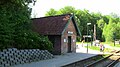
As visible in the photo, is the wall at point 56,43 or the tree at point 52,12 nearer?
the wall at point 56,43

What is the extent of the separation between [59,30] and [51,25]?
6.61 feet

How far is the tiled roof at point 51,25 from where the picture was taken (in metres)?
28.5

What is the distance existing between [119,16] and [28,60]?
137994mm

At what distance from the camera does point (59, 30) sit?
28266 mm

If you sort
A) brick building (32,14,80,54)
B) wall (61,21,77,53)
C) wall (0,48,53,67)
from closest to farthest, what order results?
wall (0,48,53,67) < brick building (32,14,80,54) < wall (61,21,77,53)

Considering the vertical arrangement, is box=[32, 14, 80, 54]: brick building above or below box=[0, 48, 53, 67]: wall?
above

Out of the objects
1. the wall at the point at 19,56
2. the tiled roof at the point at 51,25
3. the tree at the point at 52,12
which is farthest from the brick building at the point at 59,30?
the tree at the point at 52,12

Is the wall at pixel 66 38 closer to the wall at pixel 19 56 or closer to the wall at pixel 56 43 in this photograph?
the wall at pixel 56 43

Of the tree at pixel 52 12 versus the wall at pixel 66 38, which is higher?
the tree at pixel 52 12

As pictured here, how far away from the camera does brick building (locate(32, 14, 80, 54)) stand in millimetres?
28516

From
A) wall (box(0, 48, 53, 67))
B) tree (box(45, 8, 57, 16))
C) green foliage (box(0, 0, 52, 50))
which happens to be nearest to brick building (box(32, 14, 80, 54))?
green foliage (box(0, 0, 52, 50))

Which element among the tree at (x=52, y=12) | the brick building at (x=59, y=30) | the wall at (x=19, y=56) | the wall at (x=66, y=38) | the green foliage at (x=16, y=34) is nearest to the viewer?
the wall at (x=19, y=56)

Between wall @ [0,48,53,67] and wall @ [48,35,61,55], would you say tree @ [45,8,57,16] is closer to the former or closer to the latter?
wall @ [48,35,61,55]

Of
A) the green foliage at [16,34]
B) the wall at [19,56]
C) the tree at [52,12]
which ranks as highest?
the tree at [52,12]
